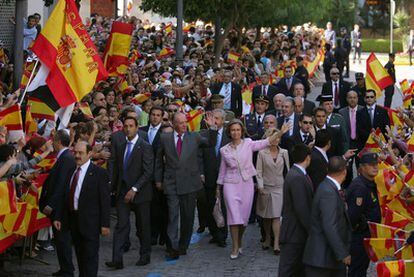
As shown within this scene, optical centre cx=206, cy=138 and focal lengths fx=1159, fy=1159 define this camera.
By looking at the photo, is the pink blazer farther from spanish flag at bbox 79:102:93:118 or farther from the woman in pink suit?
spanish flag at bbox 79:102:93:118

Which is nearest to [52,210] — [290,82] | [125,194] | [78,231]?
[78,231]

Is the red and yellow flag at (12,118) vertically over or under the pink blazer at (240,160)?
over

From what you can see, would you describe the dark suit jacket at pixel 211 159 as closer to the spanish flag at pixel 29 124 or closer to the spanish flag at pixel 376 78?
the spanish flag at pixel 29 124

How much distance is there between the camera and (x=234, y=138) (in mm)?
14727

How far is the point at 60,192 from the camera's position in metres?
12.5

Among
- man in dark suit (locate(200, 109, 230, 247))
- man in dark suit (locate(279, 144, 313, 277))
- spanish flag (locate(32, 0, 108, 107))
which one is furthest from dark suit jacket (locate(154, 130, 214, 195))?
man in dark suit (locate(279, 144, 313, 277))

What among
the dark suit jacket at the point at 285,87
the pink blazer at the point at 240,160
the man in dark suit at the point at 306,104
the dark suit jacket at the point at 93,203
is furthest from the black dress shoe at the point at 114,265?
the dark suit jacket at the point at 285,87

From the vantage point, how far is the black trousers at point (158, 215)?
1512 cm

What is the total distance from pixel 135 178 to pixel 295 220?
10.9 ft

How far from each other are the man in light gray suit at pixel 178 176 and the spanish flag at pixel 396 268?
4671 mm

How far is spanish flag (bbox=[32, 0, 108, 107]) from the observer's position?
14289mm

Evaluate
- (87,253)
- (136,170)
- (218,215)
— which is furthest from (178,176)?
(87,253)

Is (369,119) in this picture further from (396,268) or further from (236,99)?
(396,268)

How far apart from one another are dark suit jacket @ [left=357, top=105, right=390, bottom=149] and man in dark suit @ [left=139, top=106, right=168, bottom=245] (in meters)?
4.22
